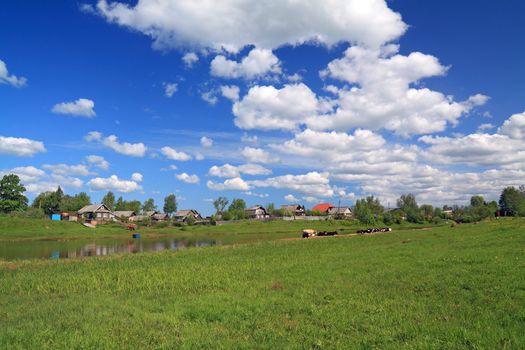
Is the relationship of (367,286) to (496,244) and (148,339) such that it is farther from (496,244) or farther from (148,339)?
(496,244)

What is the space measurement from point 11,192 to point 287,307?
423 ft

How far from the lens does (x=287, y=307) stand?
14.7m

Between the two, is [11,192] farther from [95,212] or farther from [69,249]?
[69,249]

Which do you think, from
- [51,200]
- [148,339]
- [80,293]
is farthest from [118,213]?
[148,339]

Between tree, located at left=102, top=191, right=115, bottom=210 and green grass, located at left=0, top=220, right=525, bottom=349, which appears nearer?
green grass, located at left=0, top=220, right=525, bottom=349

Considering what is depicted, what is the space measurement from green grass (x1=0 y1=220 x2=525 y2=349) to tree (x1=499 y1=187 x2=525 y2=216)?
155m

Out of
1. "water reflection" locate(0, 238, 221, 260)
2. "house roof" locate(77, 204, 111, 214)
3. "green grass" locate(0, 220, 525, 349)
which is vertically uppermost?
"house roof" locate(77, 204, 111, 214)

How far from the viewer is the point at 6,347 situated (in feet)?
36.3

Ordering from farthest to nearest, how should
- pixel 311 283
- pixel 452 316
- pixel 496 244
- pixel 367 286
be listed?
1. pixel 496 244
2. pixel 311 283
3. pixel 367 286
4. pixel 452 316

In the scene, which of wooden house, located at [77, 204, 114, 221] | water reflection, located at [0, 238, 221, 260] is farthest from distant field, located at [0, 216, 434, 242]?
wooden house, located at [77, 204, 114, 221]

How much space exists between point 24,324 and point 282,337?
8.95m

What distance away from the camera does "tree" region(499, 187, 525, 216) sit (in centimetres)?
15449

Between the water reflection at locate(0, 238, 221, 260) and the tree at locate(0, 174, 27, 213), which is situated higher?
the tree at locate(0, 174, 27, 213)

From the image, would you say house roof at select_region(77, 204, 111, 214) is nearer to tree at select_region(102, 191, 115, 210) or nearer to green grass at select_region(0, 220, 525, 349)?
tree at select_region(102, 191, 115, 210)
